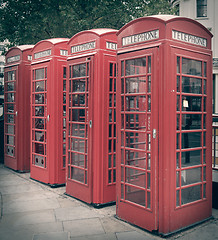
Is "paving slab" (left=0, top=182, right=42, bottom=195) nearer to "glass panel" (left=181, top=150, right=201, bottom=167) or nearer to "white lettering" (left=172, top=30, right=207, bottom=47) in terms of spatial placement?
"glass panel" (left=181, top=150, right=201, bottom=167)

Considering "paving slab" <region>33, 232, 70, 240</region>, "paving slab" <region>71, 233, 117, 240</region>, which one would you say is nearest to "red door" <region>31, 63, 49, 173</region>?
"paving slab" <region>33, 232, 70, 240</region>

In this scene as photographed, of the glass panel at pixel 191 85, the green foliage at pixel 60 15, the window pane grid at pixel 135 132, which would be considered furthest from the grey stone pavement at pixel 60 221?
the green foliage at pixel 60 15

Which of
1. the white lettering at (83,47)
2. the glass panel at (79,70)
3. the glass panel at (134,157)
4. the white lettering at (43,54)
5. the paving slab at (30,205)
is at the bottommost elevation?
the paving slab at (30,205)

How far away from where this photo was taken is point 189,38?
438 cm

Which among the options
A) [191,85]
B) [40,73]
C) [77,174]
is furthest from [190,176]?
[40,73]

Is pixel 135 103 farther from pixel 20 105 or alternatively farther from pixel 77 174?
pixel 20 105

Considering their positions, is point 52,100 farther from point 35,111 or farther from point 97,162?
point 97,162

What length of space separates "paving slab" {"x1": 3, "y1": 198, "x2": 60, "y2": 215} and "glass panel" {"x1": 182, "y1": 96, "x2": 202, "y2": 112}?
288 centimetres

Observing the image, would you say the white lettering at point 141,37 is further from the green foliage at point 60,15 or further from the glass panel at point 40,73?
the green foliage at point 60,15

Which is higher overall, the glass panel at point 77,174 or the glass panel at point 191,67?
the glass panel at point 191,67

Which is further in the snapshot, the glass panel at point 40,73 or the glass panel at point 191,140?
the glass panel at point 40,73

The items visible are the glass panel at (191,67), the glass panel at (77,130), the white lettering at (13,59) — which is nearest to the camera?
the glass panel at (191,67)

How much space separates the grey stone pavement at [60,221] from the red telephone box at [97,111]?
394 millimetres

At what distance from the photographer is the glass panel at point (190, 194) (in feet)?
14.3
